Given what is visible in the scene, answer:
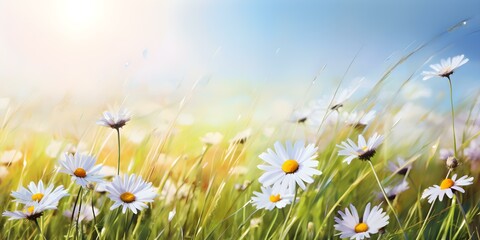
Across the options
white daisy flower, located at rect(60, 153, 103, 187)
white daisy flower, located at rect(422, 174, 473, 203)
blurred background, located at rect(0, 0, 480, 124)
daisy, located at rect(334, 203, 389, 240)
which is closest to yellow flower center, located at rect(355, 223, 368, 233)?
daisy, located at rect(334, 203, 389, 240)

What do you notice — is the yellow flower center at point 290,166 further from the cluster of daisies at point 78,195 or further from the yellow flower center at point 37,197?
the yellow flower center at point 37,197

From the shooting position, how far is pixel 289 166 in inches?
43.5

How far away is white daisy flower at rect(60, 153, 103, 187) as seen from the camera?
103 cm

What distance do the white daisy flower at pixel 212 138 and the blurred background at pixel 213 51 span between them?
39 mm

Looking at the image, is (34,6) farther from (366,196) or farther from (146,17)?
(366,196)

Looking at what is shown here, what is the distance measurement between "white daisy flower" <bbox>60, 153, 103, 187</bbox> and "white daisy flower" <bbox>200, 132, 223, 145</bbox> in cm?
33

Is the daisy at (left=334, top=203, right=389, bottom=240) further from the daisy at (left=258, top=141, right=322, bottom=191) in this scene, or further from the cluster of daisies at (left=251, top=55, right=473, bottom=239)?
the daisy at (left=258, top=141, right=322, bottom=191)

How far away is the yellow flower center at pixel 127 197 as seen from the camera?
1.09 m

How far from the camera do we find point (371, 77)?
139 cm

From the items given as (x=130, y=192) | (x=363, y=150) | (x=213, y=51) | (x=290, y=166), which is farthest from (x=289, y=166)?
(x=213, y=51)

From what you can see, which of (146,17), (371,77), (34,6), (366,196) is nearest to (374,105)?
(371,77)

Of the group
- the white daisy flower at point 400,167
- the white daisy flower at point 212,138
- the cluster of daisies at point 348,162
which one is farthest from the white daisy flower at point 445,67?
the white daisy flower at point 212,138

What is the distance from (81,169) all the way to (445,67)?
2.43 ft

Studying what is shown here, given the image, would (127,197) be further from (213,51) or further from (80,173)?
(213,51)
